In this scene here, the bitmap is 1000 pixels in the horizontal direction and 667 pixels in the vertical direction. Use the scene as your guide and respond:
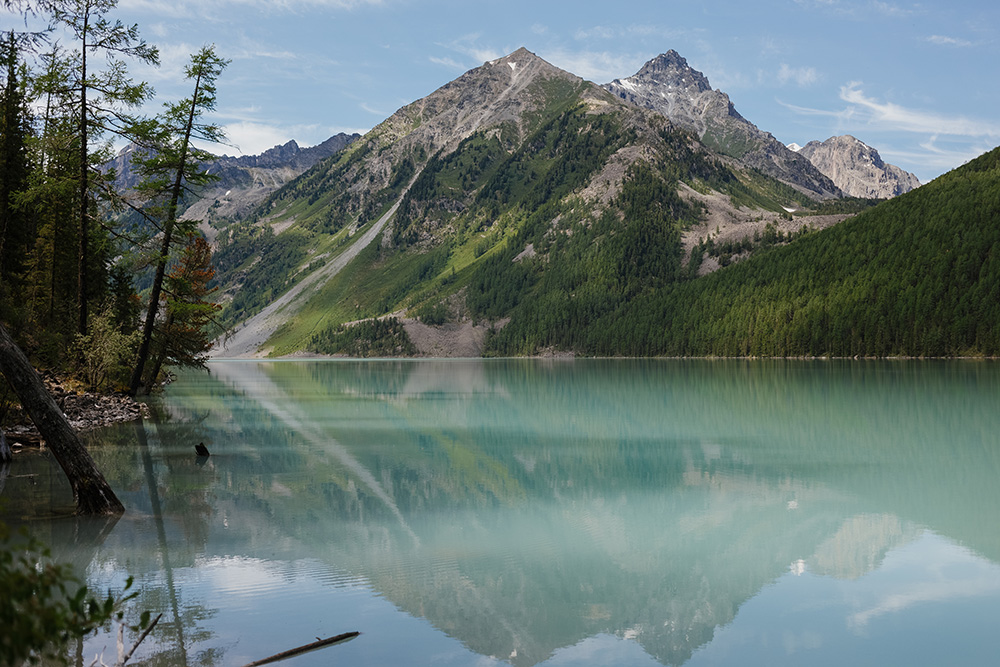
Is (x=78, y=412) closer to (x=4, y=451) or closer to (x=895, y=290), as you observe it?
(x=4, y=451)

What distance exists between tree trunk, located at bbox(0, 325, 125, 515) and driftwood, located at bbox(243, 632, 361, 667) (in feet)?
32.0

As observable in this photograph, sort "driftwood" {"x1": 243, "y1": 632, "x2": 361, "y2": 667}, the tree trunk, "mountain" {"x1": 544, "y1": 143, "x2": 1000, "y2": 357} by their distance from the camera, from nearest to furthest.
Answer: "driftwood" {"x1": 243, "y1": 632, "x2": 361, "y2": 667} < the tree trunk < "mountain" {"x1": 544, "y1": 143, "x2": 1000, "y2": 357}

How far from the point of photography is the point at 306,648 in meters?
9.49

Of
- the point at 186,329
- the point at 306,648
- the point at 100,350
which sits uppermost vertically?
the point at 186,329

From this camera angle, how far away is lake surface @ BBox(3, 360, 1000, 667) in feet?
34.1

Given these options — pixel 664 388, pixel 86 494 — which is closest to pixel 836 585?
pixel 86 494

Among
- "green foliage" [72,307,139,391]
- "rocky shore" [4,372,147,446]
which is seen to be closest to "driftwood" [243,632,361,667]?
"rocky shore" [4,372,147,446]

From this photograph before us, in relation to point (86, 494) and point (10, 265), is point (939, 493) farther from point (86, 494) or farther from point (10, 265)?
point (10, 265)

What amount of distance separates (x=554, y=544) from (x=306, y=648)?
6675mm

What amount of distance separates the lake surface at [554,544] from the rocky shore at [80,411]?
2058 millimetres

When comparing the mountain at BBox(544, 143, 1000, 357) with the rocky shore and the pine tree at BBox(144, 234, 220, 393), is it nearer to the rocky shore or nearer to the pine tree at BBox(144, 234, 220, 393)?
the pine tree at BBox(144, 234, 220, 393)

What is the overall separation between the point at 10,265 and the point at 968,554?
5058 centimetres

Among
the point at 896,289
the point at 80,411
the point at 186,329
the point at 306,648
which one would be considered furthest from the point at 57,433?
the point at 896,289

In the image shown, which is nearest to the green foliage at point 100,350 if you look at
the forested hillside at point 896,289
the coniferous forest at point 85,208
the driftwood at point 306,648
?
the coniferous forest at point 85,208
